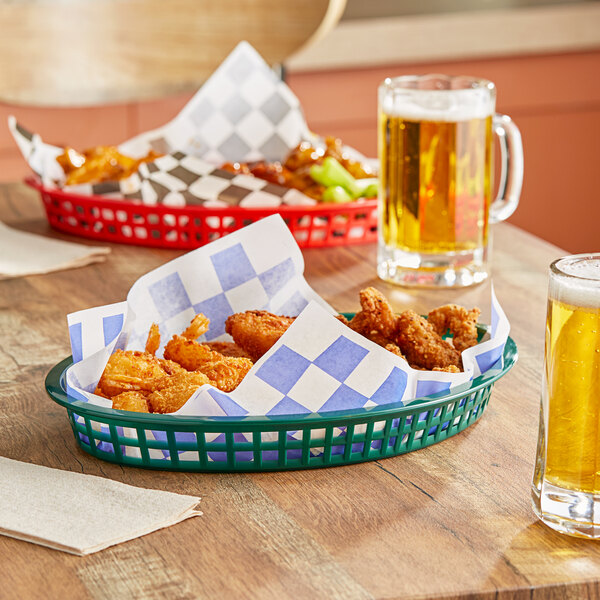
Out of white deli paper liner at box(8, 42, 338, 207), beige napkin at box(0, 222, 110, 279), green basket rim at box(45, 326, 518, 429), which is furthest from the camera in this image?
white deli paper liner at box(8, 42, 338, 207)

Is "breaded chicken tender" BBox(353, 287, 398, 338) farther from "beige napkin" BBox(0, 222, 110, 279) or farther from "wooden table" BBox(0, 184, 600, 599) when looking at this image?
"beige napkin" BBox(0, 222, 110, 279)

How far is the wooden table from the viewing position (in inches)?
23.8

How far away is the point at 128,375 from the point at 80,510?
0.43ft

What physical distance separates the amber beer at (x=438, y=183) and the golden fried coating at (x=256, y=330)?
0.44 meters

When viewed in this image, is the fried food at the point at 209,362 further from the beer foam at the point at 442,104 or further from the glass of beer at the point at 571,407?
the beer foam at the point at 442,104

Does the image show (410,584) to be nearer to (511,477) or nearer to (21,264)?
(511,477)

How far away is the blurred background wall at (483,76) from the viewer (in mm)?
3115

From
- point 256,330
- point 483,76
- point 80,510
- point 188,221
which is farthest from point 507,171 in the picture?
point 483,76

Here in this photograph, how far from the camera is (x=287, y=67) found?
3.16 metres

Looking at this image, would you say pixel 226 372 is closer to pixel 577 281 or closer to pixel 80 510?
pixel 80 510

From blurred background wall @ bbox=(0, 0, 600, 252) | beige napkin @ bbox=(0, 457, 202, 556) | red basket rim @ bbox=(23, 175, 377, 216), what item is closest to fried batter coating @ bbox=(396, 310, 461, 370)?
beige napkin @ bbox=(0, 457, 202, 556)

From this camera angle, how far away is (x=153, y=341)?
2.85ft

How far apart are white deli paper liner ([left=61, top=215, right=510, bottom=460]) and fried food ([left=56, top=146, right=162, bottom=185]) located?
0.64m

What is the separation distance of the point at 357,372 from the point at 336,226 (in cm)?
73
